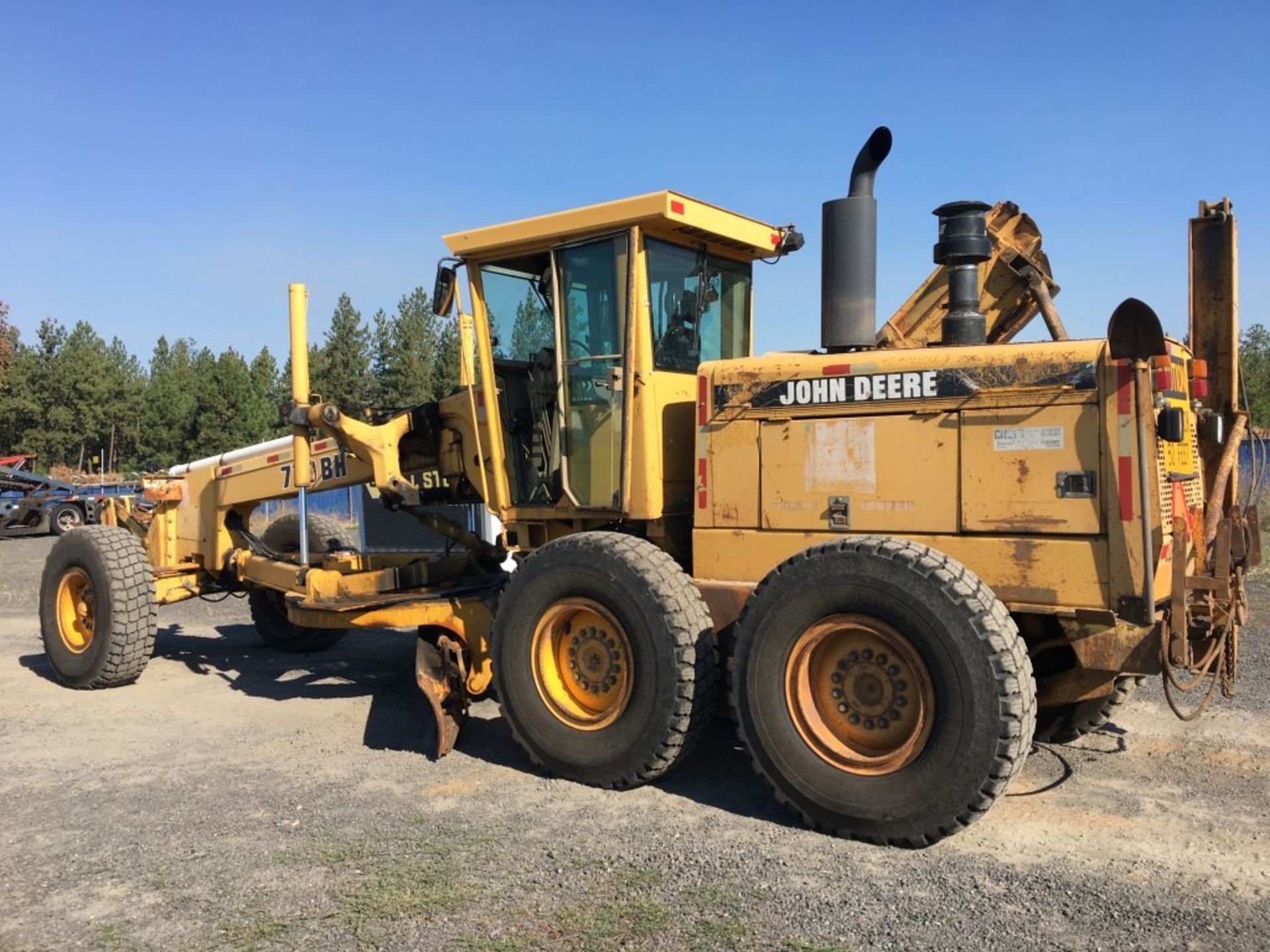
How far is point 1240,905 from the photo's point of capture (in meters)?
3.81

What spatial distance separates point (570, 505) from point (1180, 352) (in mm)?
3150

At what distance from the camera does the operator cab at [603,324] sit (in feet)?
18.6

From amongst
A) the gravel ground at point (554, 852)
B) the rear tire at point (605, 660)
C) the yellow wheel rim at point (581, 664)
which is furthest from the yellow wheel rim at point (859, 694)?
the yellow wheel rim at point (581, 664)

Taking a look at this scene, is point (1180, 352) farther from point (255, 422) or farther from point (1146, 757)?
point (255, 422)

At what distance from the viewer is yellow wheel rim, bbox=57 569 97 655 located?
8.06 metres

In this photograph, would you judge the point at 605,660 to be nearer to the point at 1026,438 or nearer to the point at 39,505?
the point at 1026,438

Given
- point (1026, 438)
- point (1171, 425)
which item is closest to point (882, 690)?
point (1026, 438)

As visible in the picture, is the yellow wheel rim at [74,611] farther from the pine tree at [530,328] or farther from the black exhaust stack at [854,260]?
the black exhaust stack at [854,260]

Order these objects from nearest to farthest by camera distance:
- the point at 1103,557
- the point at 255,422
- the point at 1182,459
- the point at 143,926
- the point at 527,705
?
the point at 143,926
the point at 1103,557
the point at 1182,459
the point at 527,705
the point at 255,422

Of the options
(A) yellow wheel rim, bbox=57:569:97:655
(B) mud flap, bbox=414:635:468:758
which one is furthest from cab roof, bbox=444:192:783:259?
(A) yellow wheel rim, bbox=57:569:97:655

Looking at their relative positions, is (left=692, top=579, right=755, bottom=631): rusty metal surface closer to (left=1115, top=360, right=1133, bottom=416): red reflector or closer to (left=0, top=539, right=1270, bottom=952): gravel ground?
(left=0, top=539, right=1270, bottom=952): gravel ground

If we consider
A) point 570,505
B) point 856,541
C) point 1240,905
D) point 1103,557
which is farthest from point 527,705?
point 1240,905

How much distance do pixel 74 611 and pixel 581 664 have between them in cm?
487

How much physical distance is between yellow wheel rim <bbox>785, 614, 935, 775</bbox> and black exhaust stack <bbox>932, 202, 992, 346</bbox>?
5.63 feet
